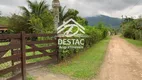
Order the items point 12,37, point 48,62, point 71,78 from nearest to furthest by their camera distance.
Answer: point 12,37, point 71,78, point 48,62

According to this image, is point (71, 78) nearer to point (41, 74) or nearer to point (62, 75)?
point (62, 75)

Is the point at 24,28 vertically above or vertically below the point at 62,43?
above

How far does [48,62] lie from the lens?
29.1 ft

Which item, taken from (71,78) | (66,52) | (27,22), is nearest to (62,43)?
(66,52)

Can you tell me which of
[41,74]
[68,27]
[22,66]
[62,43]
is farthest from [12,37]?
[68,27]

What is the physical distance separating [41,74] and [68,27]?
7.16 m

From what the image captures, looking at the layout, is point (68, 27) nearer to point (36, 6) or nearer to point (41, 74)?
point (41, 74)

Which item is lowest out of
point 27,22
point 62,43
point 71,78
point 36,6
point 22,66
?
point 71,78

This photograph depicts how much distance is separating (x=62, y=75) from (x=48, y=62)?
6.16 ft

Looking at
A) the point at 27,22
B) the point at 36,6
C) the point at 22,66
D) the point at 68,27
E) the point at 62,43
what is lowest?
the point at 22,66

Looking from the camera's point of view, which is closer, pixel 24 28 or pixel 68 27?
pixel 68 27

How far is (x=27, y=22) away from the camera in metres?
26.1

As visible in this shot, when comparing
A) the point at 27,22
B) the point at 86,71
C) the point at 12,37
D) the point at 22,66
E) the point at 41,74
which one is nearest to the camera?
the point at 12,37

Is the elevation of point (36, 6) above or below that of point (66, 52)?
above
